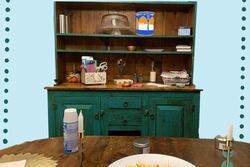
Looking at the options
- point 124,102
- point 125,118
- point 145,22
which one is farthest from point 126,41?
point 125,118

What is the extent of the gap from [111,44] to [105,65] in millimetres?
323

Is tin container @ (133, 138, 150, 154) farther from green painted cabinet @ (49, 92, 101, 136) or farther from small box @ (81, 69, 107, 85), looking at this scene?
small box @ (81, 69, 107, 85)

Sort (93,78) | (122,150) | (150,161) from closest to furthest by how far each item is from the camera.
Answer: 1. (150,161)
2. (122,150)
3. (93,78)

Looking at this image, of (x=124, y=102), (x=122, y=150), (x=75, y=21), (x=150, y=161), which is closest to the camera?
(x=150, y=161)

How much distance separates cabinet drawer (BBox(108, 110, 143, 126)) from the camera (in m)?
2.69

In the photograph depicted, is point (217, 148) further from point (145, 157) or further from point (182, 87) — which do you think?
point (182, 87)

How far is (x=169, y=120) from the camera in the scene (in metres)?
2.70

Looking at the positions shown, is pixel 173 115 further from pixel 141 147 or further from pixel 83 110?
pixel 141 147

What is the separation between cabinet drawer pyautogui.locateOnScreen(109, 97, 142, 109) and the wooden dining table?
46.9 inches

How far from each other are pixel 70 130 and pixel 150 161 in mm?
421

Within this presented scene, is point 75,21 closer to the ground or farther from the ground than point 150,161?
farther from the ground

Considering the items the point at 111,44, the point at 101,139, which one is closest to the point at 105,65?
the point at 111,44

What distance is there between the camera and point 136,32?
115 inches

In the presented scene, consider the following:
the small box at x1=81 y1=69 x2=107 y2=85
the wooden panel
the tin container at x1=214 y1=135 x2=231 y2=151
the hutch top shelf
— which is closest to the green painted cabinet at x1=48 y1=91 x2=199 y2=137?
the small box at x1=81 y1=69 x2=107 y2=85
